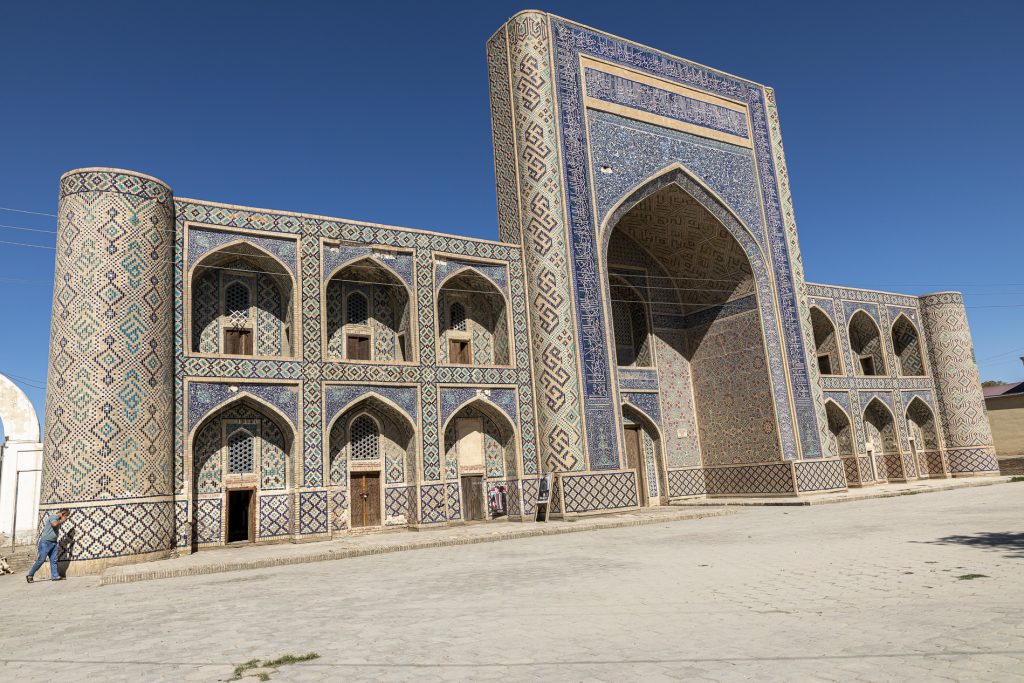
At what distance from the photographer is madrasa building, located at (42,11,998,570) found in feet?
34.0

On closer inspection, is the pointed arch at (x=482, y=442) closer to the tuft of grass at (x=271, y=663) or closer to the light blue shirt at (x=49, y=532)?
Result: the light blue shirt at (x=49, y=532)

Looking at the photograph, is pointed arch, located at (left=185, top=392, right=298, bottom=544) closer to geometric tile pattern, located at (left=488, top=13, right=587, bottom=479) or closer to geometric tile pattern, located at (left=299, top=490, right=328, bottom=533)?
geometric tile pattern, located at (left=299, top=490, right=328, bottom=533)

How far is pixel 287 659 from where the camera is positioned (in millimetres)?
3793

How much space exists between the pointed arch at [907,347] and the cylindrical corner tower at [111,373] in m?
20.4

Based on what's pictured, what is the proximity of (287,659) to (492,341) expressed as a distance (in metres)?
11.0

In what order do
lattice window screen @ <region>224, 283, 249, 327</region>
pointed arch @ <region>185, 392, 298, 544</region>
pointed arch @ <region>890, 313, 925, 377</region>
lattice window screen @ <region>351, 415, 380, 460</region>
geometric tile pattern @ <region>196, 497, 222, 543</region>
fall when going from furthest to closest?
pointed arch @ <region>890, 313, 925, 377</region> → lattice window screen @ <region>351, 415, 380, 460</region> → lattice window screen @ <region>224, 283, 249, 327</region> → pointed arch @ <region>185, 392, 298, 544</region> → geometric tile pattern @ <region>196, 497, 222, 543</region>

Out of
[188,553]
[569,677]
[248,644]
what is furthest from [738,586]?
[188,553]

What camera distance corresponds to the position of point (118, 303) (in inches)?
405

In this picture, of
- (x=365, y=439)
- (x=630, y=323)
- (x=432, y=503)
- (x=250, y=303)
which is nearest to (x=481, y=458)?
(x=432, y=503)

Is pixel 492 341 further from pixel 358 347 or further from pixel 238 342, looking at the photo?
pixel 238 342

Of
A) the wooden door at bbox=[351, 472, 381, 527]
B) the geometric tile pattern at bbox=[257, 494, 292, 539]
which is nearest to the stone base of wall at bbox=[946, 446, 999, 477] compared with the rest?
the wooden door at bbox=[351, 472, 381, 527]

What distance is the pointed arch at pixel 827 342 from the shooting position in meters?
20.3

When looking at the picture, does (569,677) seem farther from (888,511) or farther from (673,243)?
(673,243)

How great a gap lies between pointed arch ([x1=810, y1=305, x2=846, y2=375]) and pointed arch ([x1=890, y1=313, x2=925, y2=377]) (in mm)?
2568
